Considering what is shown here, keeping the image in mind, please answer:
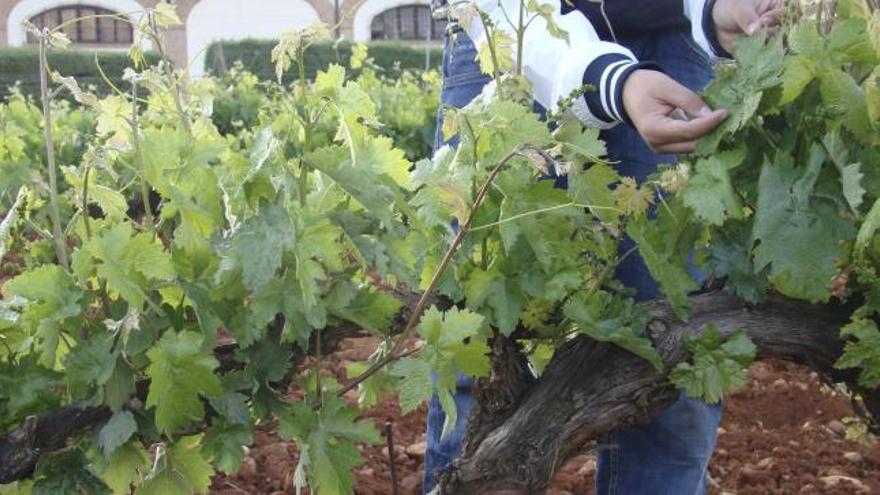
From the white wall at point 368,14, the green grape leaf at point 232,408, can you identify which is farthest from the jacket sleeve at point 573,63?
the white wall at point 368,14

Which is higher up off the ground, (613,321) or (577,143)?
(577,143)

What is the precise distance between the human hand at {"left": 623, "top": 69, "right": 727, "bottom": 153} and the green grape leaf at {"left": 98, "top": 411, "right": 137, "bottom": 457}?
2.31 ft

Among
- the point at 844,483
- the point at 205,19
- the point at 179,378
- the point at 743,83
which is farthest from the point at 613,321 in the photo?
the point at 205,19

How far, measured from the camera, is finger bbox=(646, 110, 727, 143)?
53.8 inches

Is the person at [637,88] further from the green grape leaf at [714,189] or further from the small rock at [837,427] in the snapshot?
the small rock at [837,427]


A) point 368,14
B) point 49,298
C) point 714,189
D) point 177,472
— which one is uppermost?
point 714,189

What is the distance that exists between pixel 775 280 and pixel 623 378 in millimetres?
230

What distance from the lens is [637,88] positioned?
1441mm

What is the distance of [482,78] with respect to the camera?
1.97 meters

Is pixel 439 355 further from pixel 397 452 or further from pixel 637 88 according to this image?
pixel 397 452

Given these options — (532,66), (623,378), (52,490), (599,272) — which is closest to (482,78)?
(532,66)

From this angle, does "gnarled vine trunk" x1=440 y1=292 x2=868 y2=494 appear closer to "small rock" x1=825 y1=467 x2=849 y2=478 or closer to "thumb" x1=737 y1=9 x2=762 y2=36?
"thumb" x1=737 y1=9 x2=762 y2=36

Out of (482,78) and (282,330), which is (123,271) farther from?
(482,78)

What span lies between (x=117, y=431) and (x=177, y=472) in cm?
15
